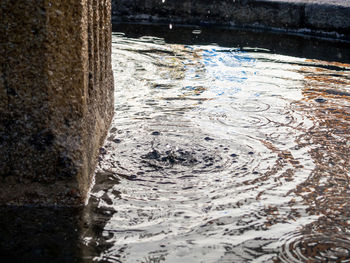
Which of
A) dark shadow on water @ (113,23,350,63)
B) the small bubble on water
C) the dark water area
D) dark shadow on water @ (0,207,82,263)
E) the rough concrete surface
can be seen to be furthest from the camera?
the rough concrete surface

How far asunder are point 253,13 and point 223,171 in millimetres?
5668

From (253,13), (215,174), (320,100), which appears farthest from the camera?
(253,13)

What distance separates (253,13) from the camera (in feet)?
26.5

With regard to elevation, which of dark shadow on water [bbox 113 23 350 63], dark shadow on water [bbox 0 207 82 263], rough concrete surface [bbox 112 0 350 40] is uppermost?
rough concrete surface [bbox 112 0 350 40]

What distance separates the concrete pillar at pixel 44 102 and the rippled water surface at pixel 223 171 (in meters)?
0.24

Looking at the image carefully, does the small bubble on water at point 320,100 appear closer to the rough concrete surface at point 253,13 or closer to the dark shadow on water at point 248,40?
the dark shadow on water at point 248,40

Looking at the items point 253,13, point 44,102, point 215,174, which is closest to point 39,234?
point 44,102

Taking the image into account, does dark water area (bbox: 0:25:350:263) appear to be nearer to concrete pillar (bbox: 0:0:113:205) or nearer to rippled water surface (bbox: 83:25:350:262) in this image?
rippled water surface (bbox: 83:25:350:262)

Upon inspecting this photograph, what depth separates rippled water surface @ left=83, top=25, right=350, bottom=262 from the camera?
2139mm

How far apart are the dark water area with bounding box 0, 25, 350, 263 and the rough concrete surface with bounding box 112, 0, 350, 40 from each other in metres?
2.23

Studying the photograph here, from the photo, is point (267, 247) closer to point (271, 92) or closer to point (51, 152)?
point (51, 152)

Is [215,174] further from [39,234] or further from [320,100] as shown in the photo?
[320,100]

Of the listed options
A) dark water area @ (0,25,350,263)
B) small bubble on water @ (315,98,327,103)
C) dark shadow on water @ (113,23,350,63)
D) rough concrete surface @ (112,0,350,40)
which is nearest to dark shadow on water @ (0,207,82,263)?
dark water area @ (0,25,350,263)

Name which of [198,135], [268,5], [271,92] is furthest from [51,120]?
[268,5]
